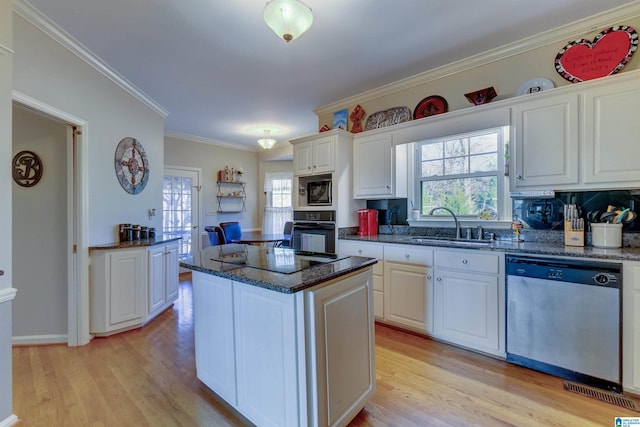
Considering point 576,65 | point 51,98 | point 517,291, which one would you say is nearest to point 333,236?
point 517,291

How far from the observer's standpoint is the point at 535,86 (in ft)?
8.00

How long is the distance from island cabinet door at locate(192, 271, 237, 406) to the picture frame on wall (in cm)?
266

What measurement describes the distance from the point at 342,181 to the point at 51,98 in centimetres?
271

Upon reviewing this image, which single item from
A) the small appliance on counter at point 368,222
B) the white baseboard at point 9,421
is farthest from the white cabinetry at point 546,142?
the white baseboard at point 9,421

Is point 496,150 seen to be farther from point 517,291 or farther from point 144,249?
point 144,249

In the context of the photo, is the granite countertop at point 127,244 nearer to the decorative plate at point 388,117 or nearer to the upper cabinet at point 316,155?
the upper cabinet at point 316,155

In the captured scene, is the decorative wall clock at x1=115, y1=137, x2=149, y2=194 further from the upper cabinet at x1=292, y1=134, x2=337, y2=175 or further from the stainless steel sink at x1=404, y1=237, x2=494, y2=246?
the stainless steel sink at x1=404, y1=237, x2=494, y2=246

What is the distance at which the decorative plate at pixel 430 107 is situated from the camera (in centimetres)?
295

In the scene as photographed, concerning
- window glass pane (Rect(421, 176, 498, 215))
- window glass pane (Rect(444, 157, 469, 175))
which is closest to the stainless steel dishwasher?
window glass pane (Rect(421, 176, 498, 215))

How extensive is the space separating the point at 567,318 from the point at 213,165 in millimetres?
5697

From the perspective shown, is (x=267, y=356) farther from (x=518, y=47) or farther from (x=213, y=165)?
(x=213, y=165)

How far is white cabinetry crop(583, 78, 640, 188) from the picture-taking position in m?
1.99

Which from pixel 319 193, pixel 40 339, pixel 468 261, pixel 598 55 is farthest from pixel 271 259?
pixel 598 55

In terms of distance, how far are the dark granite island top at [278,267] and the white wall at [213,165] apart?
3841 mm
